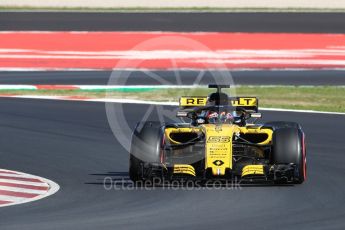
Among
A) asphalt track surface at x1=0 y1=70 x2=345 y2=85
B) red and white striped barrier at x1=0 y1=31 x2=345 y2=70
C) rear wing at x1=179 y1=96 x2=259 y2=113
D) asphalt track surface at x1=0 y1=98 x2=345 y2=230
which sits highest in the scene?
red and white striped barrier at x1=0 y1=31 x2=345 y2=70

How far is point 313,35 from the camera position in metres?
42.6

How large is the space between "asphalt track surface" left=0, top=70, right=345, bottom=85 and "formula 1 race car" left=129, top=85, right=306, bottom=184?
15.0 metres

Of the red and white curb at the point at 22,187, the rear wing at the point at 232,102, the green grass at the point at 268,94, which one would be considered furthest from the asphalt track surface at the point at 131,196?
the green grass at the point at 268,94

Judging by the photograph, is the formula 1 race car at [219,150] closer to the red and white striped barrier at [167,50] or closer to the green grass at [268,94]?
the green grass at [268,94]

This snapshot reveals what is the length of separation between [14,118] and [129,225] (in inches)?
Result: 456

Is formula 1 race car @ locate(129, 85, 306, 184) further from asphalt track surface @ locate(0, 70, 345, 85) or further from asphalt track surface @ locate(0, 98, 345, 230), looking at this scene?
asphalt track surface @ locate(0, 70, 345, 85)

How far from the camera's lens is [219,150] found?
14.2m

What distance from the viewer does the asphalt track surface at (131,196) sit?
1171 centimetres

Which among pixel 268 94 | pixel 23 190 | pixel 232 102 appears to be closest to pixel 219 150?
pixel 232 102

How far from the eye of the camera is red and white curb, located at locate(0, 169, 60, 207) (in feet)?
43.8

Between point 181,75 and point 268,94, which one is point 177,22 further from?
point 268,94

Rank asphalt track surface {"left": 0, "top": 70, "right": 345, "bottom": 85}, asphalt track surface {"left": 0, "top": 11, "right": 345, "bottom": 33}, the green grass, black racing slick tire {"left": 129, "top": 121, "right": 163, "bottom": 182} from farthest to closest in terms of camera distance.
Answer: asphalt track surface {"left": 0, "top": 11, "right": 345, "bottom": 33}
asphalt track surface {"left": 0, "top": 70, "right": 345, "bottom": 85}
the green grass
black racing slick tire {"left": 129, "top": 121, "right": 163, "bottom": 182}

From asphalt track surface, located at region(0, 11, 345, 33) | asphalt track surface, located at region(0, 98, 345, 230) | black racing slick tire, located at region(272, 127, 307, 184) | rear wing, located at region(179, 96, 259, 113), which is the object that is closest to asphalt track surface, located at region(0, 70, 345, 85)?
asphalt track surface, located at region(0, 98, 345, 230)

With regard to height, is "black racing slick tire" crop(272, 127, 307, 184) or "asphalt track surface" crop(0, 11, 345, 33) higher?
"asphalt track surface" crop(0, 11, 345, 33)
